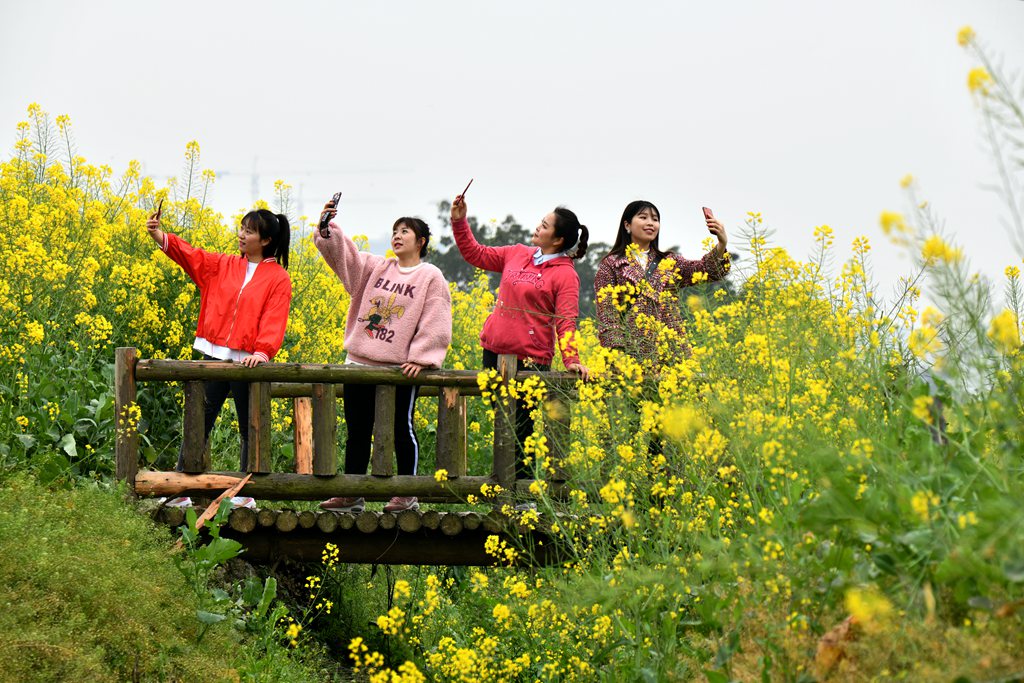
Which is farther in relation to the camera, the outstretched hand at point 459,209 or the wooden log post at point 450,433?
the wooden log post at point 450,433

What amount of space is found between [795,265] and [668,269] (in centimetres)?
102

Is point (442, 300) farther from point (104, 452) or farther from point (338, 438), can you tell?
point (338, 438)

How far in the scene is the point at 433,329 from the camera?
629 cm

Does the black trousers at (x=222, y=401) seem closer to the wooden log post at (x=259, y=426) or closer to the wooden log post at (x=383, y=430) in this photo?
the wooden log post at (x=259, y=426)

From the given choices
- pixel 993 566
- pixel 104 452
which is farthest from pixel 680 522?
pixel 104 452

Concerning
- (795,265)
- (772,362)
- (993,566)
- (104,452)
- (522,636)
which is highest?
(795,265)

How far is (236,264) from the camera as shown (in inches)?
259

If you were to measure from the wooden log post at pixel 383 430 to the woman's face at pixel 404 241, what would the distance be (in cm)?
74

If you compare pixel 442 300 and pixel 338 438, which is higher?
pixel 442 300

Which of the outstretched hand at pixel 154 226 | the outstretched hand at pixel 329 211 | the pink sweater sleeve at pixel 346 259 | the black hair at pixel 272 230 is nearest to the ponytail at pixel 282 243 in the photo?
the black hair at pixel 272 230

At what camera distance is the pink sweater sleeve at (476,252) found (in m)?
6.38

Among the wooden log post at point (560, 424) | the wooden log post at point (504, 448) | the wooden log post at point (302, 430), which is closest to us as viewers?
the wooden log post at point (560, 424)

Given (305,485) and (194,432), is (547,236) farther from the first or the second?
(194,432)

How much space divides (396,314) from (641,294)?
1.49m
